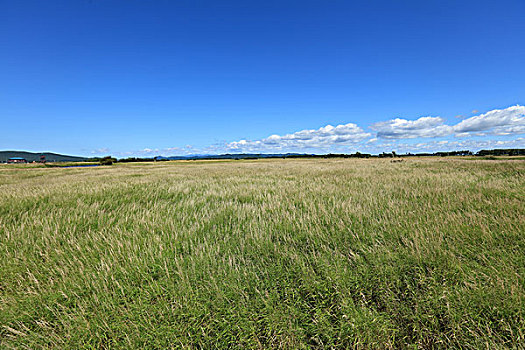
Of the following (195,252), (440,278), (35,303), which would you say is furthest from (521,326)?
(35,303)

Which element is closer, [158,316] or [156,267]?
[158,316]

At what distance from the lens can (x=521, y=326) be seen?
145 cm

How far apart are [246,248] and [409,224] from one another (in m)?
2.76

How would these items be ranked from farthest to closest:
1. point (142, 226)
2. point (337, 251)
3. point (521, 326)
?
point (142, 226) → point (337, 251) → point (521, 326)

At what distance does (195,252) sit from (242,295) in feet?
3.56

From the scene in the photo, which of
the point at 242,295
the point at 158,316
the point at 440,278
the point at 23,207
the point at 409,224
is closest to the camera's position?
the point at 158,316

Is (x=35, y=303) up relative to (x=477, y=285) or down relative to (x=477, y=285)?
down

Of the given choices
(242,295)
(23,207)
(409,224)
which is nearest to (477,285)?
(409,224)

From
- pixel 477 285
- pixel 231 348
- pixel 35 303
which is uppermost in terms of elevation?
pixel 477 285

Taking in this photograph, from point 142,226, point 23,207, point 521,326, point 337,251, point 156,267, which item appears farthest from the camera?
point 23,207

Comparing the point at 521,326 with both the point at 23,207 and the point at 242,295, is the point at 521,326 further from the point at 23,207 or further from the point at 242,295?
the point at 23,207

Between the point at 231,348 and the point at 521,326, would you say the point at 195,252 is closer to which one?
the point at 231,348

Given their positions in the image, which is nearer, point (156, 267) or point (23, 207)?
point (156, 267)

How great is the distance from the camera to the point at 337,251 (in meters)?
2.59
